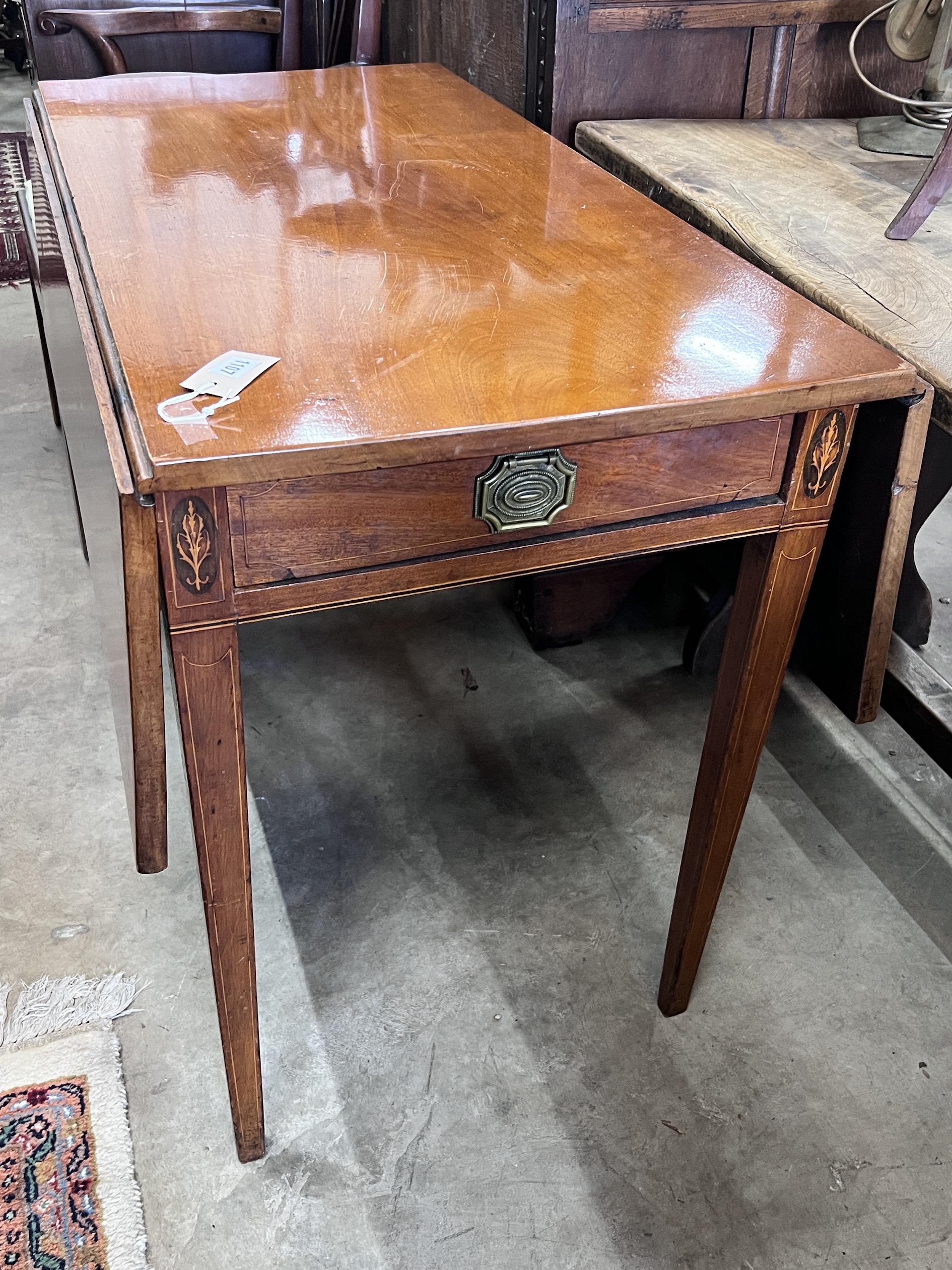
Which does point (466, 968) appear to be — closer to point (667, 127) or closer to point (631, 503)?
point (631, 503)

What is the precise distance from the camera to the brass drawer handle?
83 centimetres

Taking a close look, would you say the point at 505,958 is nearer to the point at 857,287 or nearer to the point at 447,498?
the point at 447,498

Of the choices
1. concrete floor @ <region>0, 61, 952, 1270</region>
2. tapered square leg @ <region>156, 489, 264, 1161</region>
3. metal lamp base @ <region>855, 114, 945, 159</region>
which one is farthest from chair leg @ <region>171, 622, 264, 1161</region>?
metal lamp base @ <region>855, 114, 945, 159</region>

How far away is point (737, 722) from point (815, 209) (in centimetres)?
69

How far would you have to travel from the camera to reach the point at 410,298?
3.29 ft

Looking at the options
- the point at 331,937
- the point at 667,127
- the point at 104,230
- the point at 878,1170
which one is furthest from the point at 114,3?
the point at 878,1170

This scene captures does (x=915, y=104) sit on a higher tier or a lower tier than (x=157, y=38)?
higher

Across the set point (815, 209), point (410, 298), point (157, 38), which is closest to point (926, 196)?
point (815, 209)

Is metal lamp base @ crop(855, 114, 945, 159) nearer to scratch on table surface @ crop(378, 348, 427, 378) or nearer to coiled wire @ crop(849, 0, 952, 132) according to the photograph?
coiled wire @ crop(849, 0, 952, 132)

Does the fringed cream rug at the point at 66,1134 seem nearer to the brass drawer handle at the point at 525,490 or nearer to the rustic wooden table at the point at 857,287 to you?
the brass drawer handle at the point at 525,490

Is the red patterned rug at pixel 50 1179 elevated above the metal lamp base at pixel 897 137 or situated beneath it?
situated beneath

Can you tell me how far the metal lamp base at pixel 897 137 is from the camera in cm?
157

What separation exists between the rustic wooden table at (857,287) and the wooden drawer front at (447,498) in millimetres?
251

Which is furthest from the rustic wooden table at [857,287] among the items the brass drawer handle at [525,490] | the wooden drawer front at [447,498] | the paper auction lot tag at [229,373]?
the paper auction lot tag at [229,373]
